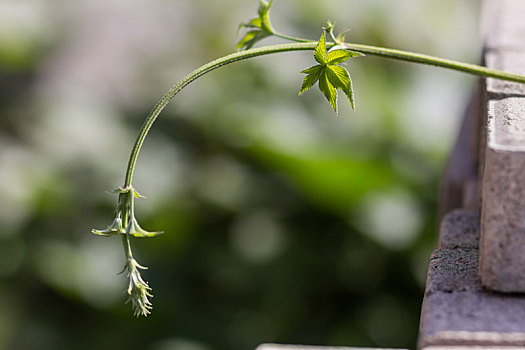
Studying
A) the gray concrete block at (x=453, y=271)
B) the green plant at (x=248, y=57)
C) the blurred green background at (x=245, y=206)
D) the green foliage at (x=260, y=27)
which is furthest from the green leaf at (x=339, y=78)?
the blurred green background at (x=245, y=206)

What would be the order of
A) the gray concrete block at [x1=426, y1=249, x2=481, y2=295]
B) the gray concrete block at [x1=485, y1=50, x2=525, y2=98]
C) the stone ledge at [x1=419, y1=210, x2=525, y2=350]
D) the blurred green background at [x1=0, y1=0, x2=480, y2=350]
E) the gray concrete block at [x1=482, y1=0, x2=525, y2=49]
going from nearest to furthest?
the stone ledge at [x1=419, y1=210, x2=525, y2=350], the gray concrete block at [x1=426, y1=249, x2=481, y2=295], the gray concrete block at [x1=485, y1=50, x2=525, y2=98], the gray concrete block at [x1=482, y1=0, x2=525, y2=49], the blurred green background at [x1=0, y1=0, x2=480, y2=350]

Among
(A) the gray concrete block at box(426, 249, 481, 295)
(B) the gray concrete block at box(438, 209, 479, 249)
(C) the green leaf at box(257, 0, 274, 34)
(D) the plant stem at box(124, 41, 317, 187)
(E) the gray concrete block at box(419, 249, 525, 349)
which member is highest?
(C) the green leaf at box(257, 0, 274, 34)

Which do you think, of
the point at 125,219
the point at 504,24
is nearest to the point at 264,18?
the point at 125,219

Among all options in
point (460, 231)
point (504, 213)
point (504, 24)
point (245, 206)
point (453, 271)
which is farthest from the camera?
point (245, 206)

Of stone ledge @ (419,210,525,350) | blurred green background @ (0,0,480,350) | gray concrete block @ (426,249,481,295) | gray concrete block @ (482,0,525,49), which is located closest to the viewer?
stone ledge @ (419,210,525,350)

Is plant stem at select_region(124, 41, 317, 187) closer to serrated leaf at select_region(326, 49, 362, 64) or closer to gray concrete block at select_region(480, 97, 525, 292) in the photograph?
serrated leaf at select_region(326, 49, 362, 64)

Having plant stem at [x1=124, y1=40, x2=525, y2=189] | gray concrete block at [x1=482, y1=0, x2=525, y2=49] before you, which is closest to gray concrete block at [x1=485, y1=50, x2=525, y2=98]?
gray concrete block at [x1=482, y1=0, x2=525, y2=49]

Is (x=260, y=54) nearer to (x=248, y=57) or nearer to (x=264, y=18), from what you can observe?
(x=248, y=57)

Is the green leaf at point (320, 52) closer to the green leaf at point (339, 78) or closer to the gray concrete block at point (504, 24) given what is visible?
the green leaf at point (339, 78)
